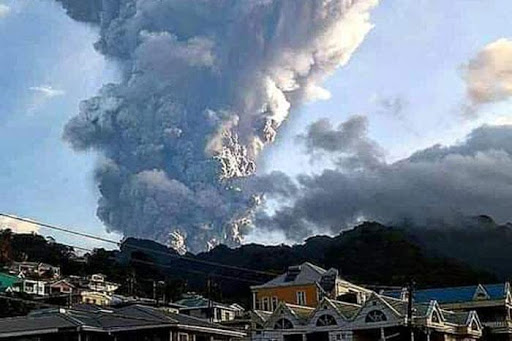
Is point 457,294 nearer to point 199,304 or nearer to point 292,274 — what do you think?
point 292,274

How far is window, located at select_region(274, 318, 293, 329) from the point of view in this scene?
173ft

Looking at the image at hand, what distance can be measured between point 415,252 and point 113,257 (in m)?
42.3

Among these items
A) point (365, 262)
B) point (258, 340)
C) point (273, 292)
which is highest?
point (365, 262)

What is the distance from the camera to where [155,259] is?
397 feet

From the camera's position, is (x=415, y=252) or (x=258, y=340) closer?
(x=258, y=340)

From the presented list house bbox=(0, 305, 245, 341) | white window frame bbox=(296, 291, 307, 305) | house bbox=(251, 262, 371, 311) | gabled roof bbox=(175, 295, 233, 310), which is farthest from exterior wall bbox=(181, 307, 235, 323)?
house bbox=(0, 305, 245, 341)

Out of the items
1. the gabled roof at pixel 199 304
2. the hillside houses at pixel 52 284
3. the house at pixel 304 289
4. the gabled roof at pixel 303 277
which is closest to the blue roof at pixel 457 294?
the house at pixel 304 289

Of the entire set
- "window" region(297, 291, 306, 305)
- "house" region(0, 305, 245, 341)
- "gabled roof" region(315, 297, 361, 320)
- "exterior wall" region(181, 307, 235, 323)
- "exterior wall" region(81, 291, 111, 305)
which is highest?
"exterior wall" region(81, 291, 111, 305)

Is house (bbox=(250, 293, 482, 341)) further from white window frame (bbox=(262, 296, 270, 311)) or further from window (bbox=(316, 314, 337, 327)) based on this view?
white window frame (bbox=(262, 296, 270, 311))

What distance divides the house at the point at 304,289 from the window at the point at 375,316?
13.0 metres

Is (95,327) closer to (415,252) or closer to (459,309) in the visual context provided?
(459,309)

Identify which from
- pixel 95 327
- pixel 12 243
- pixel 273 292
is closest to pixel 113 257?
pixel 12 243

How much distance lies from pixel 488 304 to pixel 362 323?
17.2 m

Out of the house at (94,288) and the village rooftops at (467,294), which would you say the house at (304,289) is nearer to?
the village rooftops at (467,294)
